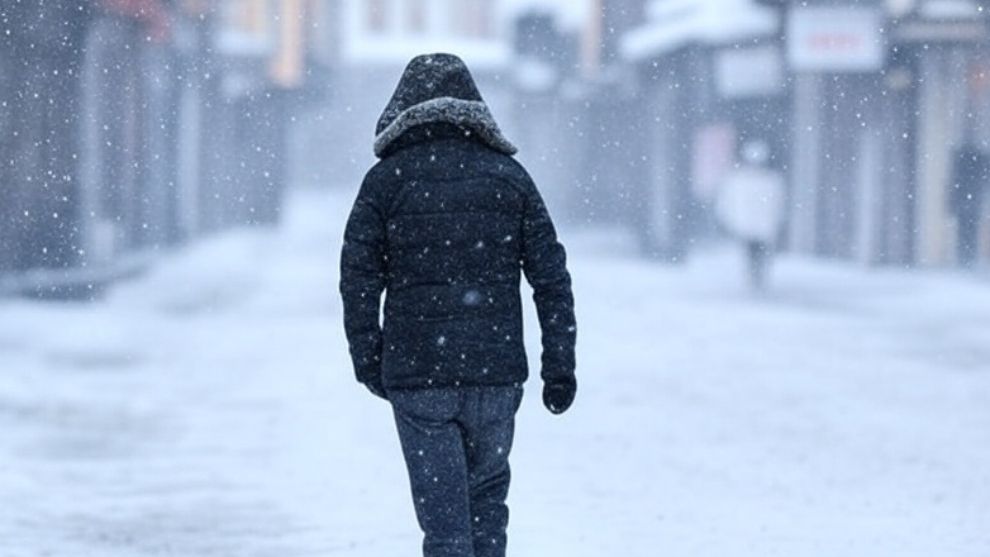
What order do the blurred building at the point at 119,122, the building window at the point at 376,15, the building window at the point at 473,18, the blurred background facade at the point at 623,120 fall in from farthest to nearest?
the building window at the point at 473,18 → the building window at the point at 376,15 → the blurred background facade at the point at 623,120 → the blurred building at the point at 119,122

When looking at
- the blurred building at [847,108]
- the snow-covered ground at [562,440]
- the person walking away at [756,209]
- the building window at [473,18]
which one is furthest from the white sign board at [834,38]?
the building window at [473,18]

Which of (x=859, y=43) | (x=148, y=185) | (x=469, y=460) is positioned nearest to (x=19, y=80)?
(x=148, y=185)

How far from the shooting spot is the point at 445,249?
4426mm

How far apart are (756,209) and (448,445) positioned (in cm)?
2063

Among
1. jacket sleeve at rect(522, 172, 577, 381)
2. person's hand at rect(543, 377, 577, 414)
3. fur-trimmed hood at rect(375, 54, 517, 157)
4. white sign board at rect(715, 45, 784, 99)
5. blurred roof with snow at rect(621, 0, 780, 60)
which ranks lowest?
person's hand at rect(543, 377, 577, 414)

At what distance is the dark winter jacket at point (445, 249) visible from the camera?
4.41m

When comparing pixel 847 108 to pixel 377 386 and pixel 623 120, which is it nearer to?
pixel 623 120

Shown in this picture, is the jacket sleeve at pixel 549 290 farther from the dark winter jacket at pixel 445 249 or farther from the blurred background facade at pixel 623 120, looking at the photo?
the blurred background facade at pixel 623 120

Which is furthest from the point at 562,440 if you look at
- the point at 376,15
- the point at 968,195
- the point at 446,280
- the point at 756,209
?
the point at 376,15

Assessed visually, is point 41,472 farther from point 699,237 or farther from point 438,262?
point 699,237

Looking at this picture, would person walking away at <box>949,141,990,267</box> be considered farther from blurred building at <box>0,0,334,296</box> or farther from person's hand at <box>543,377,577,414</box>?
person's hand at <box>543,377,577,414</box>

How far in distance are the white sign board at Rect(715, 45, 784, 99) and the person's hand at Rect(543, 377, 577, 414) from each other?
30.1 meters

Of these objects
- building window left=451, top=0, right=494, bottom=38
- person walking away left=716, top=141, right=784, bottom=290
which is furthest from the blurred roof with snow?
building window left=451, top=0, right=494, bottom=38

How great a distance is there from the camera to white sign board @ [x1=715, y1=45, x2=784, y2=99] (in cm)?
3425
